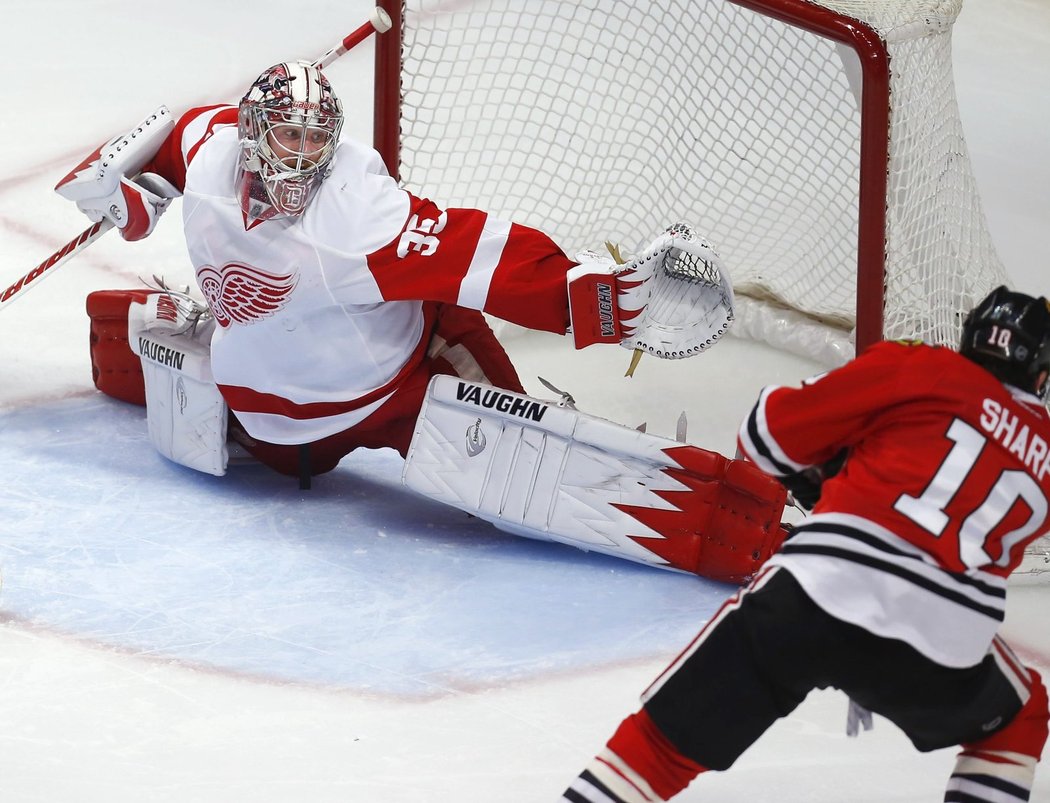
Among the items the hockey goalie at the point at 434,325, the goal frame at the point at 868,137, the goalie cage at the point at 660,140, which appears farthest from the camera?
the goalie cage at the point at 660,140

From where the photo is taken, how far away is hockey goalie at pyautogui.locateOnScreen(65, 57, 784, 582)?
117 inches

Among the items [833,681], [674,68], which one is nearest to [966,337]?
[833,681]

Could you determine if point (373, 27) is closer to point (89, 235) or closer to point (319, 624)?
point (89, 235)

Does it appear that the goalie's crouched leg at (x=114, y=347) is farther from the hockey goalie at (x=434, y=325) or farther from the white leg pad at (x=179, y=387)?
the hockey goalie at (x=434, y=325)

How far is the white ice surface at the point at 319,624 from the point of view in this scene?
2418 millimetres

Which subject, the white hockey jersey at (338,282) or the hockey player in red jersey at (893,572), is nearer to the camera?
the hockey player in red jersey at (893,572)

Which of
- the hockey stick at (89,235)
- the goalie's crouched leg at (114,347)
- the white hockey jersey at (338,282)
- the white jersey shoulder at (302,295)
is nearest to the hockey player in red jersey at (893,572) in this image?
the white hockey jersey at (338,282)

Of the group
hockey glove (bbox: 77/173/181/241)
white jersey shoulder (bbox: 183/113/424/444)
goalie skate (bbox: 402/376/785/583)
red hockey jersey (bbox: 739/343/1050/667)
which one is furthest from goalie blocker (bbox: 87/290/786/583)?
red hockey jersey (bbox: 739/343/1050/667)

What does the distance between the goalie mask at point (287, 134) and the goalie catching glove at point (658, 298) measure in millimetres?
528

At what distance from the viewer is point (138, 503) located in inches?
128

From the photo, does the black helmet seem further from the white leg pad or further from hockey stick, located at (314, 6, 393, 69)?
hockey stick, located at (314, 6, 393, 69)

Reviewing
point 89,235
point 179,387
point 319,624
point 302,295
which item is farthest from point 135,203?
point 319,624

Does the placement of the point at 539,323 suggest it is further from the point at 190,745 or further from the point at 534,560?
the point at 190,745

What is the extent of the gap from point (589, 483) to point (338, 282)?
61cm
